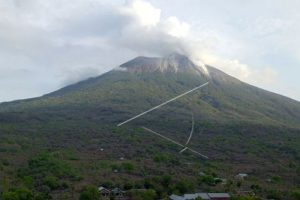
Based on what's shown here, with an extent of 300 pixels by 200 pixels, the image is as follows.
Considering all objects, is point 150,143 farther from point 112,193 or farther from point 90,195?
point 90,195

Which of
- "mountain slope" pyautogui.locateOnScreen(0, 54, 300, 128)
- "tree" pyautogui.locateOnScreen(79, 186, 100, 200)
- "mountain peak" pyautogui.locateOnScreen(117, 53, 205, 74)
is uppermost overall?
"mountain peak" pyautogui.locateOnScreen(117, 53, 205, 74)

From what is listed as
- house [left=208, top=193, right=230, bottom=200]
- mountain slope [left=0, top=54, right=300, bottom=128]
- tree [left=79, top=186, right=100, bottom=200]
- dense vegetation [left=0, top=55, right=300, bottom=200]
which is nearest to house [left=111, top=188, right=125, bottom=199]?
dense vegetation [left=0, top=55, right=300, bottom=200]

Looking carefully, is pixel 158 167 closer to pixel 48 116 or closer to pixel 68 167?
pixel 68 167

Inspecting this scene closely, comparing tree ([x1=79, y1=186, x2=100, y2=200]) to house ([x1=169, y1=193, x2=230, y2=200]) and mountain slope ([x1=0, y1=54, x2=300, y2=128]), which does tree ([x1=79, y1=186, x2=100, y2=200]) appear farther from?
mountain slope ([x1=0, y1=54, x2=300, y2=128])

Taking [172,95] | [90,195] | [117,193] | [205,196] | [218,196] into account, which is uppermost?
[172,95]

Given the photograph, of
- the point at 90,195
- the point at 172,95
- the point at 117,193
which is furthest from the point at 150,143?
the point at 90,195

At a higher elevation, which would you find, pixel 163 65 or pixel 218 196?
pixel 163 65

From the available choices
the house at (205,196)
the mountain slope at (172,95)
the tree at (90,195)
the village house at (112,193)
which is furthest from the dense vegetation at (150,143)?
the house at (205,196)
